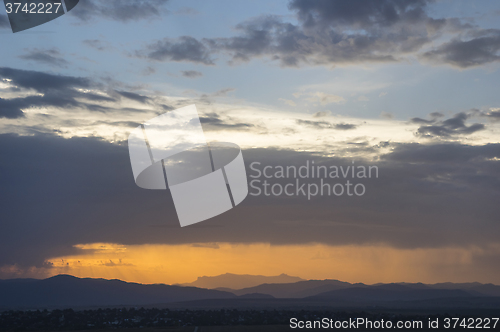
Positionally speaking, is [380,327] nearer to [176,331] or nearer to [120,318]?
[176,331]

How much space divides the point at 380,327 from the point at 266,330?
23835 mm

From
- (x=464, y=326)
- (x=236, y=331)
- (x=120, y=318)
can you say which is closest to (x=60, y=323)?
(x=120, y=318)

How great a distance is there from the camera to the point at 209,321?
105 meters

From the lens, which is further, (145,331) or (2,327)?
(2,327)

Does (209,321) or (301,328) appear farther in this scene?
(209,321)

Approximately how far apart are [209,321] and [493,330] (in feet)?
188

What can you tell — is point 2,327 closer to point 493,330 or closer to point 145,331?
point 145,331

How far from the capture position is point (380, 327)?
9188cm

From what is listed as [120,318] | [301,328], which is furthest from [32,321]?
[301,328]

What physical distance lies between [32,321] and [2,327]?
8479 millimetres

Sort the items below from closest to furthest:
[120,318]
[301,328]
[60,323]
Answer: [301,328] → [60,323] → [120,318]

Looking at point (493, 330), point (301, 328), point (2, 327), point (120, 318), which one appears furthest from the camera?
point (120, 318)

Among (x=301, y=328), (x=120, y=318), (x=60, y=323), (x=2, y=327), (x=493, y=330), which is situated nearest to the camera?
(x=493, y=330)

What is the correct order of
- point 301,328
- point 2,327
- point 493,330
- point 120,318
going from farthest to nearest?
1. point 120,318
2. point 2,327
3. point 301,328
4. point 493,330
